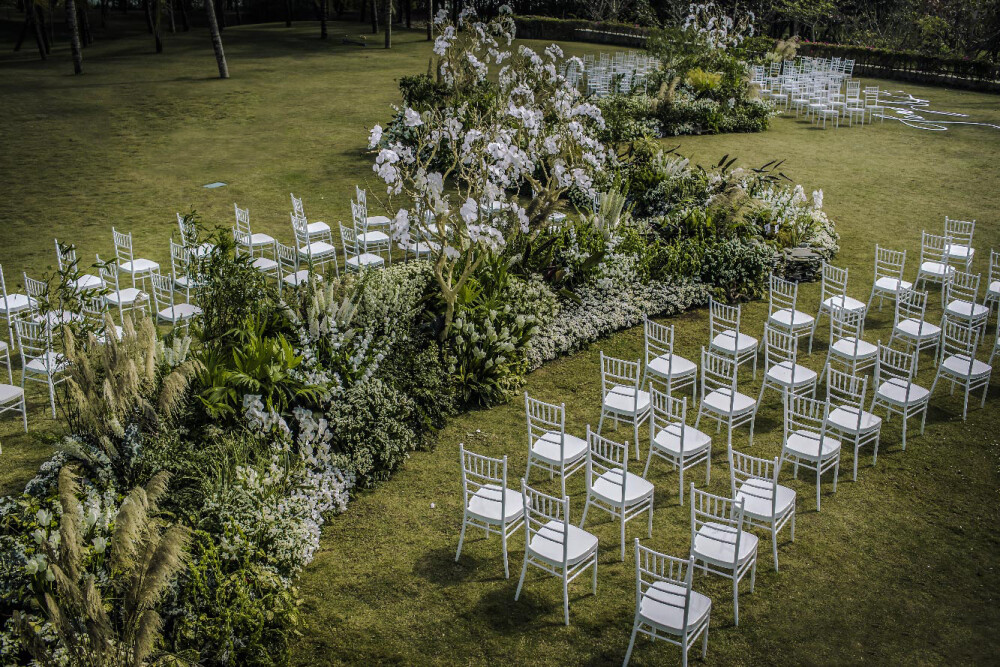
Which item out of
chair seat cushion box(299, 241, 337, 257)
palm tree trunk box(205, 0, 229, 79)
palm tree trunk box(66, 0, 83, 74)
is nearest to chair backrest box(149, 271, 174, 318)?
chair seat cushion box(299, 241, 337, 257)

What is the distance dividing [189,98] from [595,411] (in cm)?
2152

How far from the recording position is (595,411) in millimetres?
10023

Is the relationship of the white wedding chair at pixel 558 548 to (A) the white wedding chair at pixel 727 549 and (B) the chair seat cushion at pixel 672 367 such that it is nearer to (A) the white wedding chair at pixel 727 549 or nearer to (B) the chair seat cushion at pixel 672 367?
(A) the white wedding chair at pixel 727 549

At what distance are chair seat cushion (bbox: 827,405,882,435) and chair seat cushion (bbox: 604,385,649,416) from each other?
6.73 feet

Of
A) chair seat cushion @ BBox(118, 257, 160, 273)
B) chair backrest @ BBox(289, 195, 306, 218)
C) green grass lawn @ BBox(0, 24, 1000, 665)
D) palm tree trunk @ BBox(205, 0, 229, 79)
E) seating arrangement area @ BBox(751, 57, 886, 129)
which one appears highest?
palm tree trunk @ BBox(205, 0, 229, 79)

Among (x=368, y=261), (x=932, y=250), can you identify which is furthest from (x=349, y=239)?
(x=932, y=250)

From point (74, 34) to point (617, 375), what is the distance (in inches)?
1106

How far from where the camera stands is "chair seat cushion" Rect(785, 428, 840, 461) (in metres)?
8.25

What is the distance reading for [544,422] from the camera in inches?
344

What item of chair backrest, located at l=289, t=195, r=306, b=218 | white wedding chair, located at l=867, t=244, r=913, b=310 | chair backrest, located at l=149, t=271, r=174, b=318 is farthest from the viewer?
chair backrest, located at l=289, t=195, r=306, b=218

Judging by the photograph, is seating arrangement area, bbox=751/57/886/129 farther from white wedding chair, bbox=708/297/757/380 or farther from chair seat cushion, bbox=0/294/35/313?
chair seat cushion, bbox=0/294/35/313

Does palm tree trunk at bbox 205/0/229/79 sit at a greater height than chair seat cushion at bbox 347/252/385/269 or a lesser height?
greater

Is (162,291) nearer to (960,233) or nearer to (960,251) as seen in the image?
(960,251)

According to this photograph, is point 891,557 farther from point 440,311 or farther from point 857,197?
point 857,197
